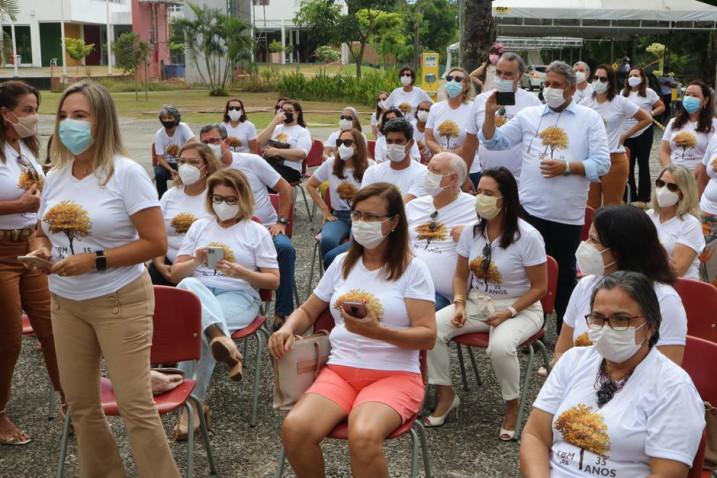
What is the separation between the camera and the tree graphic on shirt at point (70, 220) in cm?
339

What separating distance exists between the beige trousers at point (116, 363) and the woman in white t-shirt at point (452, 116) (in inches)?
206

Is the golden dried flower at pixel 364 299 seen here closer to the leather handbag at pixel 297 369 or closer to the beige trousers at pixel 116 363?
the leather handbag at pixel 297 369

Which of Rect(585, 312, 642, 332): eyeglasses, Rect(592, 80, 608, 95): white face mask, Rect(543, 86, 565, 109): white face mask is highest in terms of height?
Rect(592, 80, 608, 95): white face mask

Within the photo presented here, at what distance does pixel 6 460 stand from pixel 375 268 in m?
2.16

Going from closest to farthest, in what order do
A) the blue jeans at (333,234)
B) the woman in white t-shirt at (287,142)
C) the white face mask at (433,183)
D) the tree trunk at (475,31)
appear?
the white face mask at (433,183), the blue jeans at (333,234), the woman in white t-shirt at (287,142), the tree trunk at (475,31)

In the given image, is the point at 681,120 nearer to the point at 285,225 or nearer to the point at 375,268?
the point at 285,225

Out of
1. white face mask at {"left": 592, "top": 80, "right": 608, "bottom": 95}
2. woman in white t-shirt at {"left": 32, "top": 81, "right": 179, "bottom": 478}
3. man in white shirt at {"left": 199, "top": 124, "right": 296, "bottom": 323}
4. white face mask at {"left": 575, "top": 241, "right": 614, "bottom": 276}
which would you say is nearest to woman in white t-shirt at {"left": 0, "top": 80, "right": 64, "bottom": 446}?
woman in white t-shirt at {"left": 32, "top": 81, "right": 179, "bottom": 478}

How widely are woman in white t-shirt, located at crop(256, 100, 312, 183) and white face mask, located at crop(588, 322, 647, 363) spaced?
291 inches

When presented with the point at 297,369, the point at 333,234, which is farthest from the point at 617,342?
the point at 333,234

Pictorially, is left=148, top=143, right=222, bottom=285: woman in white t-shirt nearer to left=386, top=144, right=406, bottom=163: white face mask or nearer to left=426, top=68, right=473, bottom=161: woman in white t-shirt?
left=386, top=144, right=406, bottom=163: white face mask

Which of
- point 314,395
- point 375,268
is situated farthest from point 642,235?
point 314,395

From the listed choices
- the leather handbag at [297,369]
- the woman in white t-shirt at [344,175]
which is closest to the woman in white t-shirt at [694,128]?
the woman in white t-shirt at [344,175]

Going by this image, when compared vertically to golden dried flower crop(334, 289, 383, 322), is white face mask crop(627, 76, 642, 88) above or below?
above

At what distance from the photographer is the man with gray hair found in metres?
5.31
